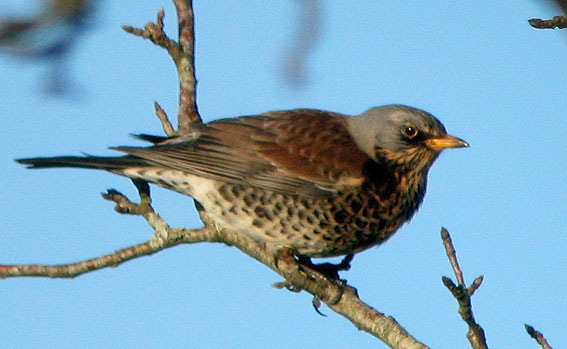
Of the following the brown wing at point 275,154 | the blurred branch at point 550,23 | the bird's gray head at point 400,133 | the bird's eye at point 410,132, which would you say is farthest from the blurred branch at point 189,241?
the blurred branch at point 550,23

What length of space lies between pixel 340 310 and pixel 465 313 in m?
1.50

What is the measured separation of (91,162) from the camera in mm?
5445

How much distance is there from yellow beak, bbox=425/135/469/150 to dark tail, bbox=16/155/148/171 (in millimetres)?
2009

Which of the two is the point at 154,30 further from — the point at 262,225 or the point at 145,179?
the point at 262,225

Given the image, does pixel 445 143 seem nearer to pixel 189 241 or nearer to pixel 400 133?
pixel 400 133

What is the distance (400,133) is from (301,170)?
794 millimetres

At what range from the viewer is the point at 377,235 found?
5832mm

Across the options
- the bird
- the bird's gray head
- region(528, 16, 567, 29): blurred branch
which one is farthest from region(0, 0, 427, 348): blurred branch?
region(528, 16, 567, 29): blurred branch

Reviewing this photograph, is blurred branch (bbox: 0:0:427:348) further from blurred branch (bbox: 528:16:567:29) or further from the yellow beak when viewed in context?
blurred branch (bbox: 528:16:567:29)

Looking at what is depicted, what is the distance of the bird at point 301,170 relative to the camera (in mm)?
5637

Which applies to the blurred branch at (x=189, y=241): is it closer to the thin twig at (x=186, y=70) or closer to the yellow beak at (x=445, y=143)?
the thin twig at (x=186, y=70)

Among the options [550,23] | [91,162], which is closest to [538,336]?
[550,23]

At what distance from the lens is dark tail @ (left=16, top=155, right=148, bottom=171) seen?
5366mm

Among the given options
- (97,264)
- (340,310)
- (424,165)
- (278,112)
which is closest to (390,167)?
(424,165)
